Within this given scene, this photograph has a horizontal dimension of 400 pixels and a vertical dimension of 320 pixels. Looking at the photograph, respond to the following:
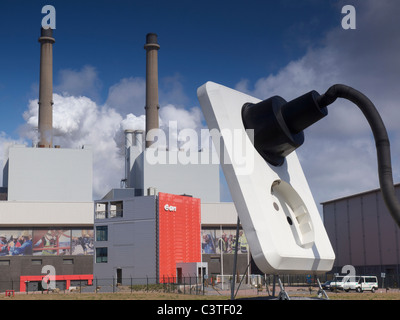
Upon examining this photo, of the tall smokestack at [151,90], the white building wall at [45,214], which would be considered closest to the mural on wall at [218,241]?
the white building wall at [45,214]

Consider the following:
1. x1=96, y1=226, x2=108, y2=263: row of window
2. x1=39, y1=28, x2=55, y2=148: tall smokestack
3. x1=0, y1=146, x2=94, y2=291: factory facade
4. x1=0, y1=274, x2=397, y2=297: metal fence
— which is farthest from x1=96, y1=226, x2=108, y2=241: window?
x1=39, y1=28, x2=55, y2=148: tall smokestack

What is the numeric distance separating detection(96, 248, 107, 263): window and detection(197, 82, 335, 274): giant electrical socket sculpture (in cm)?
5543

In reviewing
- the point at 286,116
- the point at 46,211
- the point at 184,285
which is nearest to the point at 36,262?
the point at 46,211

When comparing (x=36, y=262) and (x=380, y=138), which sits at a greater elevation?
(x=380, y=138)

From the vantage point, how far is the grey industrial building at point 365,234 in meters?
68.4

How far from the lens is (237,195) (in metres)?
18.2

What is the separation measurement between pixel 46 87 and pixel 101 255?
123 ft

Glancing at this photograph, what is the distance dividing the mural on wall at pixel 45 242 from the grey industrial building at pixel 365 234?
143 ft

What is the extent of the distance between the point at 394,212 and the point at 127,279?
193ft

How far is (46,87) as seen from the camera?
3841 inches

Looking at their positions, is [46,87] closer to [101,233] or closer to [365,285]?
[101,233]

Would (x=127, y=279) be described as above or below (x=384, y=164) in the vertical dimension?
below
